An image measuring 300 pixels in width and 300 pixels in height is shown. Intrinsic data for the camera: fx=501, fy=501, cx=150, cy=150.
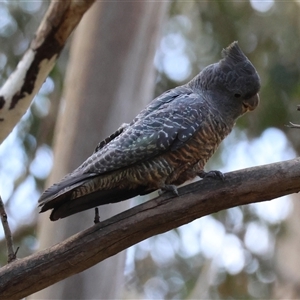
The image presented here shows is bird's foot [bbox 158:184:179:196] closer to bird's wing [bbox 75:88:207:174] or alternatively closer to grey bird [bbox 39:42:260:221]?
grey bird [bbox 39:42:260:221]

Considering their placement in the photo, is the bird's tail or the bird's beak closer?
the bird's tail

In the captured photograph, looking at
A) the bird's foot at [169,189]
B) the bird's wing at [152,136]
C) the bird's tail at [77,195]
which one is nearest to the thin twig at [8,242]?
the bird's tail at [77,195]

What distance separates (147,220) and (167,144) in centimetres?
26

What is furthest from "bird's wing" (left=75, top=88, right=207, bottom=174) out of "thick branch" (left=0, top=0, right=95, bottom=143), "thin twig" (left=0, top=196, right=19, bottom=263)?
"thick branch" (left=0, top=0, right=95, bottom=143)

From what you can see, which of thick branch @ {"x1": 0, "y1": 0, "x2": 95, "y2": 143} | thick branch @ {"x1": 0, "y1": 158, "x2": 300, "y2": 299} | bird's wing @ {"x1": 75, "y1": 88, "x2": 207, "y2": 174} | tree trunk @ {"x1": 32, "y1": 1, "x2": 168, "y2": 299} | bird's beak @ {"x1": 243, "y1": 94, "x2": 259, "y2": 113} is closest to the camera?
thick branch @ {"x1": 0, "y1": 158, "x2": 300, "y2": 299}

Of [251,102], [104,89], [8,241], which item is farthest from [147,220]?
[104,89]

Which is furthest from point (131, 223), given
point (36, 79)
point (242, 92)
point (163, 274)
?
point (163, 274)

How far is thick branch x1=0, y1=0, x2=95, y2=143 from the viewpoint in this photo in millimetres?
2105

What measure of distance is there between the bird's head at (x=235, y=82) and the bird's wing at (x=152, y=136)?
8 cm

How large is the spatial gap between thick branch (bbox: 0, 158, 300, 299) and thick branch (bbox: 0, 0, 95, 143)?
0.88 m

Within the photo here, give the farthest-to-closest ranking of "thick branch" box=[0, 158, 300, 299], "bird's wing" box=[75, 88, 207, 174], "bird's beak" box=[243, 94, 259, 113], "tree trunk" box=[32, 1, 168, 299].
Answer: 1. "tree trunk" box=[32, 1, 168, 299]
2. "bird's beak" box=[243, 94, 259, 113]
3. "bird's wing" box=[75, 88, 207, 174]
4. "thick branch" box=[0, 158, 300, 299]

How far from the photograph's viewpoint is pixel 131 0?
298 cm

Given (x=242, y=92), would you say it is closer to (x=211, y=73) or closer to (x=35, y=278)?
(x=211, y=73)

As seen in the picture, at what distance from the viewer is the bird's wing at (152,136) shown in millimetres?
1555
